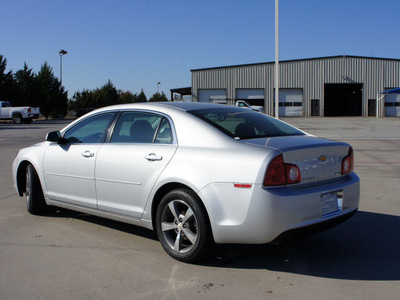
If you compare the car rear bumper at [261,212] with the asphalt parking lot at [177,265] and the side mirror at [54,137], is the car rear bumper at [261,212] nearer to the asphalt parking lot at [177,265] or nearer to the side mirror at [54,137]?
the asphalt parking lot at [177,265]

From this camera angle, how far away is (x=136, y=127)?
468cm

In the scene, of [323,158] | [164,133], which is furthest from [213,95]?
[323,158]

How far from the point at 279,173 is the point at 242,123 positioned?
1.04m

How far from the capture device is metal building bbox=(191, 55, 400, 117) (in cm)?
4888

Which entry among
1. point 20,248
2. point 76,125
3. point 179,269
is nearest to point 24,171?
point 76,125

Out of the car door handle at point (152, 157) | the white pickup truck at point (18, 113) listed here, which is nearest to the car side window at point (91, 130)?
the car door handle at point (152, 157)

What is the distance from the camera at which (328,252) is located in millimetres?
4324

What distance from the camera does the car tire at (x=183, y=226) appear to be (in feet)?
12.5

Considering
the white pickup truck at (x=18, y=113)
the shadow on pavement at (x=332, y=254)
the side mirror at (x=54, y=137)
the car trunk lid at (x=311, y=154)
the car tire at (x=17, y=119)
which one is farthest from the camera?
the car tire at (x=17, y=119)

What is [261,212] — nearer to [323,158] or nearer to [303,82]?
[323,158]

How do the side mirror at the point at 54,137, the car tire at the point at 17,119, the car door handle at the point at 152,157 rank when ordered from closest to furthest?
1. the car door handle at the point at 152,157
2. the side mirror at the point at 54,137
3. the car tire at the point at 17,119

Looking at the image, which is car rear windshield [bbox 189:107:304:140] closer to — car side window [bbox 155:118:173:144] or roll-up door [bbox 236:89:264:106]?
car side window [bbox 155:118:173:144]

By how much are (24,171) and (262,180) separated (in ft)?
12.9

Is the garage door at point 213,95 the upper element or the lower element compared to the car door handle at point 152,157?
upper
